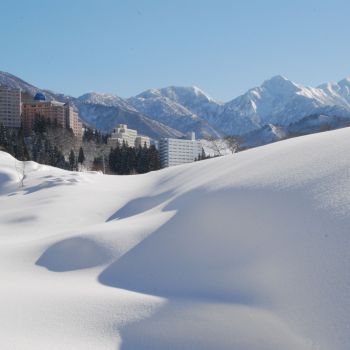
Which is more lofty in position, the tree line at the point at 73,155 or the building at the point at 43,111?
the building at the point at 43,111

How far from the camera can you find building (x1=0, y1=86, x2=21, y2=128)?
83.2 m

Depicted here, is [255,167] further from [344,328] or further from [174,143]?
[174,143]

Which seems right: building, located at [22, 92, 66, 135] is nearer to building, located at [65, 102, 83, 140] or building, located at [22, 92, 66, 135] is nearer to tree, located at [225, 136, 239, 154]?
building, located at [65, 102, 83, 140]

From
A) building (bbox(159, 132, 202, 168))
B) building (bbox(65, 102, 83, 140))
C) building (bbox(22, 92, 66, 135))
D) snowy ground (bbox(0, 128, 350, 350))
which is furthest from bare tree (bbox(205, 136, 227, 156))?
building (bbox(159, 132, 202, 168))

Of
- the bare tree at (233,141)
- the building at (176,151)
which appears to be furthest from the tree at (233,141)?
the building at (176,151)

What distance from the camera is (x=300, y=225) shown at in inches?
199

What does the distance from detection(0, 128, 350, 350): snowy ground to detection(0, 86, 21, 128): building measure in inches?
3155

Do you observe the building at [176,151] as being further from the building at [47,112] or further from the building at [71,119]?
the building at [47,112]

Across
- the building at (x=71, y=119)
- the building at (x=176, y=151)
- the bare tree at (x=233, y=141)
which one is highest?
the building at (x=71, y=119)

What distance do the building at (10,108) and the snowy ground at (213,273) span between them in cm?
8013

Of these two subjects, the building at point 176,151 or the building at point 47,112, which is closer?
the building at point 47,112

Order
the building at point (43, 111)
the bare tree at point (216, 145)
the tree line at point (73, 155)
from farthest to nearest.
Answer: the building at point (43, 111) → the tree line at point (73, 155) → the bare tree at point (216, 145)

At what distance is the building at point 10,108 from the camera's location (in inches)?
3278

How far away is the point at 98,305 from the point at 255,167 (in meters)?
5.01
